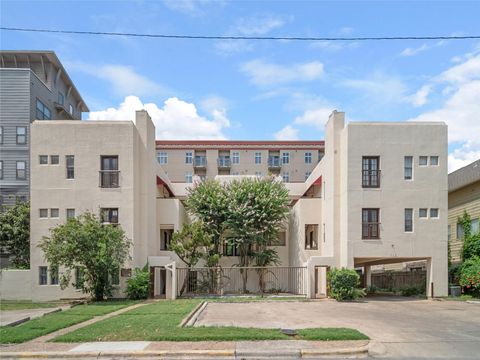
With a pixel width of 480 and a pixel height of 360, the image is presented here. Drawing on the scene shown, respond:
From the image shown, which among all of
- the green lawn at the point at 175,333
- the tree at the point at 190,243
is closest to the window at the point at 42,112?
the tree at the point at 190,243

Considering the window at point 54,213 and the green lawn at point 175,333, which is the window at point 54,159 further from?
the green lawn at point 175,333

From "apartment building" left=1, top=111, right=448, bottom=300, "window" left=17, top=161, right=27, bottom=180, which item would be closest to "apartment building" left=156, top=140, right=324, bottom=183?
"window" left=17, top=161, right=27, bottom=180

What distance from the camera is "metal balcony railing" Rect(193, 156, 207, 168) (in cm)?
6284

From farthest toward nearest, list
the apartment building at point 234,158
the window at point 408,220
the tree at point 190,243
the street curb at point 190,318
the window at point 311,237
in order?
the apartment building at point 234,158, the window at point 311,237, the tree at point 190,243, the window at point 408,220, the street curb at point 190,318

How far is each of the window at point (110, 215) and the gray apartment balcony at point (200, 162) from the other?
3617cm

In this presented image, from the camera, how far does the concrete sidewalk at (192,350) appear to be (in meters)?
10.2

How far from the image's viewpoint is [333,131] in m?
27.5

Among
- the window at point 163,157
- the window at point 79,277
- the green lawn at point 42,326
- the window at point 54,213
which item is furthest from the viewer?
the window at point 163,157

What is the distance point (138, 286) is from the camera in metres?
25.3

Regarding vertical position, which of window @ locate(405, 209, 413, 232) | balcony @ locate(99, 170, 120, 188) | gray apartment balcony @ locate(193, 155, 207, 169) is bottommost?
window @ locate(405, 209, 413, 232)

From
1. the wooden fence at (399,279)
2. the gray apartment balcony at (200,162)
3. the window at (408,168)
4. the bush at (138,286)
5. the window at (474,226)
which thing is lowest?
the wooden fence at (399,279)

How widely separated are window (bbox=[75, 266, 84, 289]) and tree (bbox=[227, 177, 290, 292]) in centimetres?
922

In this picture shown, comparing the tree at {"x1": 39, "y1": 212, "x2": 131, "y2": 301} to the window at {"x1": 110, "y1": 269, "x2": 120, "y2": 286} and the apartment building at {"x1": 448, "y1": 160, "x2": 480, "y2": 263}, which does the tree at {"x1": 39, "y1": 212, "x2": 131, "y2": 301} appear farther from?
the apartment building at {"x1": 448, "y1": 160, "x2": 480, "y2": 263}

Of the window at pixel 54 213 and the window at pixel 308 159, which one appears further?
the window at pixel 308 159
